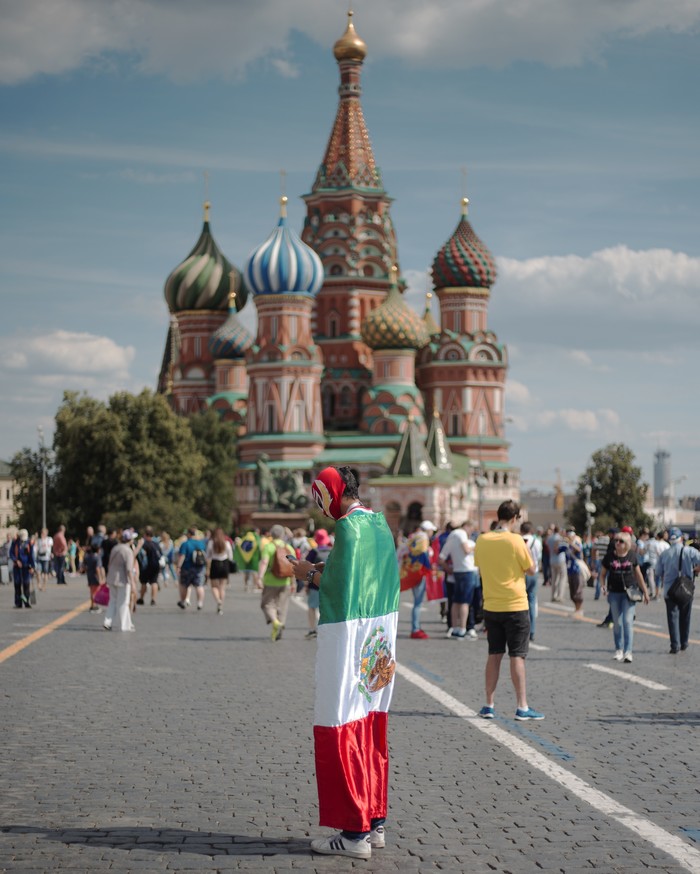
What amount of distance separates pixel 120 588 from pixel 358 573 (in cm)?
1447

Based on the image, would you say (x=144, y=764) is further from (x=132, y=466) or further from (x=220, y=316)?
(x=220, y=316)

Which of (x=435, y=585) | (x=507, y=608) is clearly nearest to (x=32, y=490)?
(x=435, y=585)

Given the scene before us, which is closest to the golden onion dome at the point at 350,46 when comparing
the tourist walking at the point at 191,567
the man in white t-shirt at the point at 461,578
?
the tourist walking at the point at 191,567

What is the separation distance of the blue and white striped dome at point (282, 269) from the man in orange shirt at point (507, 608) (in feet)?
247

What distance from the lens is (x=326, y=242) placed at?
9294 cm

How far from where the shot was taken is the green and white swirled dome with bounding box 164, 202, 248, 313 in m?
96.7

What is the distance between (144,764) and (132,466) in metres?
60.8

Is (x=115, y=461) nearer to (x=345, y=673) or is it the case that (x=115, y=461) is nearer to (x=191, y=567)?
(x=191, y=567)

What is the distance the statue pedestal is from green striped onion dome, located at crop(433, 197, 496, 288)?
20731 millimetres

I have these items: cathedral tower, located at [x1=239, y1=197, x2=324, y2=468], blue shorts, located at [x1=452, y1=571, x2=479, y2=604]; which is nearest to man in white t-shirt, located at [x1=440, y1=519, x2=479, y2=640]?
blue shorts, located at [x1=452, y1=571, x2=479, y2=604]

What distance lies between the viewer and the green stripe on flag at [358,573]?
6871mm

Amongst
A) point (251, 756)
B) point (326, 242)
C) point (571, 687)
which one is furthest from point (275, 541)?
point (326, 242)

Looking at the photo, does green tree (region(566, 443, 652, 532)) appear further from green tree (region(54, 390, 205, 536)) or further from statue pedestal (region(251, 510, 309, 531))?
green tree (region(54, 390, 205, 536))

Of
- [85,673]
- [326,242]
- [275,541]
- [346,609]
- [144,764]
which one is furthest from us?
[326,242]
